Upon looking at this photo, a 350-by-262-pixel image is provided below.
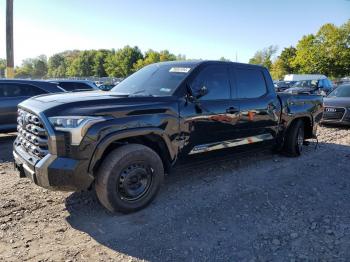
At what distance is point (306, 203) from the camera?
461 centimetres

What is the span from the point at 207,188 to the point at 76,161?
2198 millimetres

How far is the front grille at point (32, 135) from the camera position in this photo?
3.73m

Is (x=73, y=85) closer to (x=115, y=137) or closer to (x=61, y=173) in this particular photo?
(x=115, y=137)

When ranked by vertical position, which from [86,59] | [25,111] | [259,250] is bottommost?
[259,250]

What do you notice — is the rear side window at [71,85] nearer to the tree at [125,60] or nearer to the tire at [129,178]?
the tire at [129,178]

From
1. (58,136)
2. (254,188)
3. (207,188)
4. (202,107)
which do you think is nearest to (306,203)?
(254,188)

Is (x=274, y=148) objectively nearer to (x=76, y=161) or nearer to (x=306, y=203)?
(x=306, y=203)

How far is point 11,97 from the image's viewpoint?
838 cm

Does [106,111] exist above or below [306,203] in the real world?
above

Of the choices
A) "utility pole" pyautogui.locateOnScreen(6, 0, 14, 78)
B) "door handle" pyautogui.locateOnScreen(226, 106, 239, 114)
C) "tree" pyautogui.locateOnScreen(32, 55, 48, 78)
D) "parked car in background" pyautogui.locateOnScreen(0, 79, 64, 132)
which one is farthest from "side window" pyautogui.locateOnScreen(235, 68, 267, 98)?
"tree" pyautogui.locateOnScreen(32, 55, 48, 78)

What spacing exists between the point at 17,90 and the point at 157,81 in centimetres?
518

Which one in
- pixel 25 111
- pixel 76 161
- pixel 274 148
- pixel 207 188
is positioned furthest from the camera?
pixel 274 148

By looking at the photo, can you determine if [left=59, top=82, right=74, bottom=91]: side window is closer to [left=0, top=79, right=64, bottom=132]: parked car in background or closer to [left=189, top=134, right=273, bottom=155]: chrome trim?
[left=0, top=79, right=64, bottom=132]: parked car in background

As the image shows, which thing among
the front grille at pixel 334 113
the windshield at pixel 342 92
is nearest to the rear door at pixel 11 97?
the front grille at pixel 334 113
